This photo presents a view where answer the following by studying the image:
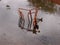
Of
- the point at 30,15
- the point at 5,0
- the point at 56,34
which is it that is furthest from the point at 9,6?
the point at 56,34

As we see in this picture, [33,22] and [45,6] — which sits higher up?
[45,6]

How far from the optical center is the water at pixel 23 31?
2.87ft

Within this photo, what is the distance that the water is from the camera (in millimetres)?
874

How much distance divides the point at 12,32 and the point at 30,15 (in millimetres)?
166

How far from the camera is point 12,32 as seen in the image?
0.92 m

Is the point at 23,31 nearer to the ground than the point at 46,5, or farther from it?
nearer to the ground

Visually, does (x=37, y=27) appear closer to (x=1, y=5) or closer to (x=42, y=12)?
Answer: (x=42, y=12)

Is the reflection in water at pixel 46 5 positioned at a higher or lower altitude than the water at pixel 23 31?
higher

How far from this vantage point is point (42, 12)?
0.95m

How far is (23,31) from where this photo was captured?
93 centimetres

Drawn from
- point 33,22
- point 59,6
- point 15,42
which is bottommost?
point 15,42

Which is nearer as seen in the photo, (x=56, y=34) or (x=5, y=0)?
(x=56, y=34)

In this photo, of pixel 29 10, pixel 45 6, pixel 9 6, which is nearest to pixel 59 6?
pixel 45 6

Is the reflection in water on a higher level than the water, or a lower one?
higher
